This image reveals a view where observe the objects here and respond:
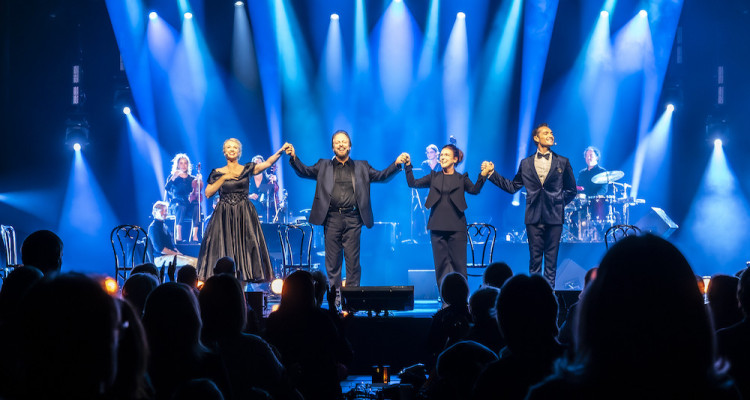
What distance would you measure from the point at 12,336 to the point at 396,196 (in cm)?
1199

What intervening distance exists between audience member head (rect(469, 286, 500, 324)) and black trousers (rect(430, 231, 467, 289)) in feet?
13.7

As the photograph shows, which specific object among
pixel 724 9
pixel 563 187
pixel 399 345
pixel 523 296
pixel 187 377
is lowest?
pixel 399 345

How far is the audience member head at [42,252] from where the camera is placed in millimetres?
3867

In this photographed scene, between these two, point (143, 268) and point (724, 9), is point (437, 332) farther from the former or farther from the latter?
point (724, 9)

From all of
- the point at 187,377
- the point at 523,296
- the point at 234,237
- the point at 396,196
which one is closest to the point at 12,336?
the point at 187,377

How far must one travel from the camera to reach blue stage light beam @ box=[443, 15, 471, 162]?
13477 millimetres

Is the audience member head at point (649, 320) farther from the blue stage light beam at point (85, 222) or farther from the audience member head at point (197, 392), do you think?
the blue stage light beam at point (85, 222)

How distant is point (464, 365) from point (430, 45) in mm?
11363

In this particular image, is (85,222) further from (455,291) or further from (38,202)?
(455,291)

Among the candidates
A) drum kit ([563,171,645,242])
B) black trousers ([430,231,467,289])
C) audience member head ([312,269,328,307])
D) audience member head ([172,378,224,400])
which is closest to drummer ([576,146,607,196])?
drum kit ([563,171,645,242])

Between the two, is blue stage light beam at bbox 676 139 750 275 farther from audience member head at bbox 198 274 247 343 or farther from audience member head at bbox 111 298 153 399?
audience member head at bbox 111 298 153 399

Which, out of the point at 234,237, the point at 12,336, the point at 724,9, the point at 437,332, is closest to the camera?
the point at 12,336

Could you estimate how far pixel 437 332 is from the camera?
15.4 ft

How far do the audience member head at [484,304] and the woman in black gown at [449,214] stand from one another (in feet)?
13.6
